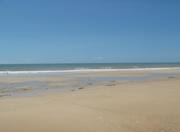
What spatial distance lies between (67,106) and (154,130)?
9.32 feet

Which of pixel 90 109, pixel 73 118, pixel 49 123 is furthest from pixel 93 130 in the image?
pixel 90 109

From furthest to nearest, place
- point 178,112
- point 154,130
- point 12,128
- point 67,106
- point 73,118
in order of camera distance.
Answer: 1. point 67,106
2. point 178,112
3. point 73,118
4. point 12,128
5. point 154,130

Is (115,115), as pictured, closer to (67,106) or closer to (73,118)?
(73,118)

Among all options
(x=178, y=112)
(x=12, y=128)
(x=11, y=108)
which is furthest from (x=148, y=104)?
(x=11, y=108)

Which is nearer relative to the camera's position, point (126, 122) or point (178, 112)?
point (126, 122)

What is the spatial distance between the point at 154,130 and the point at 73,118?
196 cm

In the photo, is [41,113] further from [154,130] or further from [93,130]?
[154,130]

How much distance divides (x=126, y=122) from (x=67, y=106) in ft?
7.14

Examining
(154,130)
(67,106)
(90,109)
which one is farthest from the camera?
(67,106)

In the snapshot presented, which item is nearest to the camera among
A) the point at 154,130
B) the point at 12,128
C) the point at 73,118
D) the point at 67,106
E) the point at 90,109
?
the point at 154,130

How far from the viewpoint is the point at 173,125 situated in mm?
3645

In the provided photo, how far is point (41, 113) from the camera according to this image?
459 cm

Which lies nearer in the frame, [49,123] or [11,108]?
[49,123]

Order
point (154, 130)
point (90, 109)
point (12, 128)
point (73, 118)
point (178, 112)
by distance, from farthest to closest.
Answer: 1. point (90, 109)
2. point (178, 112)
3. point (73, 118)
4. point (12, 128)
5. point (154, 130)
